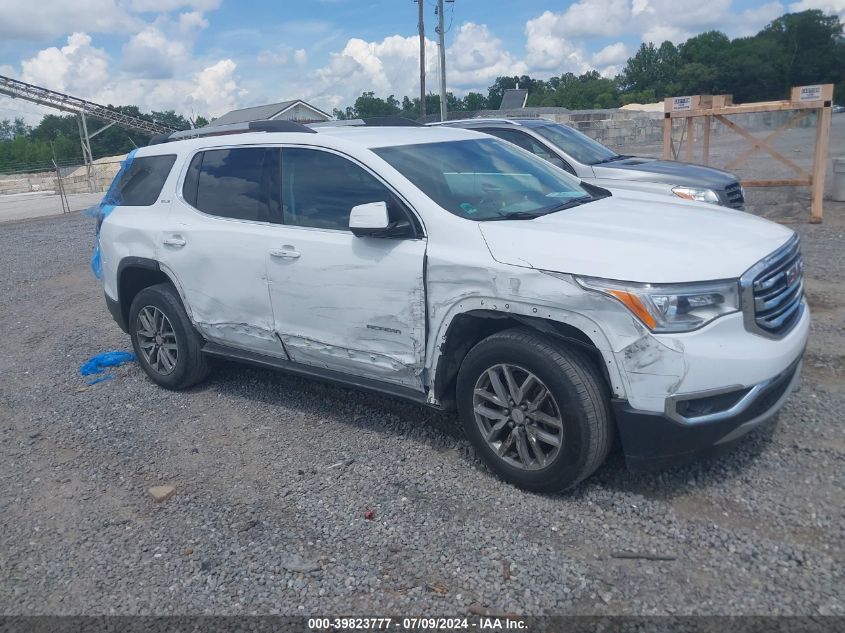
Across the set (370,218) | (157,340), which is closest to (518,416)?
(370,218)

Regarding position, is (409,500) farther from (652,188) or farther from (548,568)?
(652,188)

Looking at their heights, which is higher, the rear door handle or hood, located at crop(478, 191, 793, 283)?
hood, located at crop(478, 191, 793, 283)

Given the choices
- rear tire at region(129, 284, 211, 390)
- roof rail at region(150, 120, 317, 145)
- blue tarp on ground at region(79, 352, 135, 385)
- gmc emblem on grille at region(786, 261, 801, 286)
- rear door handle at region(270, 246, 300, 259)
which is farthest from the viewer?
blue tarp on ground at region(79, 352, 135, 385)

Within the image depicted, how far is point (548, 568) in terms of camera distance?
10.7ft

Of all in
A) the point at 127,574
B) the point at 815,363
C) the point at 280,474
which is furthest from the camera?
the point at 815,363

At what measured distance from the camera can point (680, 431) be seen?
3.38 meters

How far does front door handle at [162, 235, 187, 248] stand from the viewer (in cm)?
530

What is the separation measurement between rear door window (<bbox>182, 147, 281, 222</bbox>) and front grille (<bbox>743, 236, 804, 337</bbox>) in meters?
2.86

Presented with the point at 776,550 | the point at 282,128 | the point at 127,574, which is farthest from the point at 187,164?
the point at 776,550

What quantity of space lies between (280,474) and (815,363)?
3821 mm

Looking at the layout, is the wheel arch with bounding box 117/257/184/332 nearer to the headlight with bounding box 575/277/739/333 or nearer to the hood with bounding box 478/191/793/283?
the hood with bounding box 478/191/793/283

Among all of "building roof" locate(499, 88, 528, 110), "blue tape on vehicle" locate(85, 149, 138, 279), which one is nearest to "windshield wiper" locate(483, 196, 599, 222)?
"blue tape on vehicle" locate(85, 149, 138, 279)

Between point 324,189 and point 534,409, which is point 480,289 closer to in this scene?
point 534,409

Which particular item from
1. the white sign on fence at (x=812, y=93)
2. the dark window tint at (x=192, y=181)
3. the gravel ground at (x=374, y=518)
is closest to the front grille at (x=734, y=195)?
the white sign on fence at (x=812, y=93)
